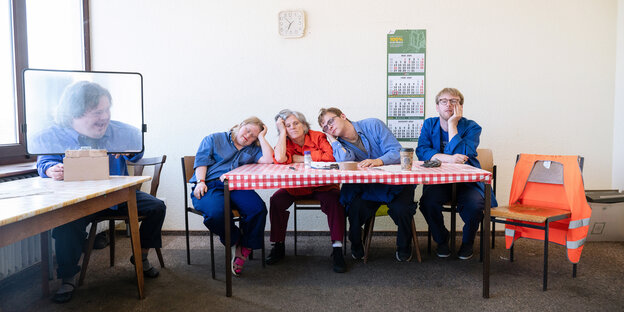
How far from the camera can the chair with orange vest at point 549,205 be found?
7.21 feet

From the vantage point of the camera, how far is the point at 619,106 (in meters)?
3.17

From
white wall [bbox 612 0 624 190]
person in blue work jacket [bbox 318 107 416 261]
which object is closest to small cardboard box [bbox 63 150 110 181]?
person in blue work jacket [bbox 318 107 416 261]

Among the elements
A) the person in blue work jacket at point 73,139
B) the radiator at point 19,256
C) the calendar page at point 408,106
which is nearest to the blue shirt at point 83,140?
the person in blue work jacket at point 73,139

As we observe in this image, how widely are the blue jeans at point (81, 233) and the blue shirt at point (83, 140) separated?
37cm

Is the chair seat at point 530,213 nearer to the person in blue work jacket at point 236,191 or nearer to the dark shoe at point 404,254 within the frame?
the dark shoe at point 404,254

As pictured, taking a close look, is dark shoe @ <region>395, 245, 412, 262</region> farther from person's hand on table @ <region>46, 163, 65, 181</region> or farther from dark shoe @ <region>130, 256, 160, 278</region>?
person's hand on table @ <region>46, 163, 65, 181</region>

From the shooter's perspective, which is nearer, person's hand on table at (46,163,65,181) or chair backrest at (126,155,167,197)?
person's hand on table at (46,163,65,181)

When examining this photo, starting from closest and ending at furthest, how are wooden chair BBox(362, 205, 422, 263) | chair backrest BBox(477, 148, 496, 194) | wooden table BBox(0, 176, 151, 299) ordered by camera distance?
1. wooden table BBox(0, 176, 151, 299)
2. wooden chair BBox(362, 205, 422, 263)
3. chair backrest BBox(477, 148, 496, 194)

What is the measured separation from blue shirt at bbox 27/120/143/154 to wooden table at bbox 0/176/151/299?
17 centimetres

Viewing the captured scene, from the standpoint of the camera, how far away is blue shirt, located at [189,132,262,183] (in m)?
2.52

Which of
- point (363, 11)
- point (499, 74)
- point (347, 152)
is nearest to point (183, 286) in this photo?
point (347, 152)

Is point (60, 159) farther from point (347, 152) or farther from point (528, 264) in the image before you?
point (528, 264)

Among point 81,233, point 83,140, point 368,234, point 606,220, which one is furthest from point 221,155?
point 606,220

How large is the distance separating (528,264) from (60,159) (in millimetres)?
2931
